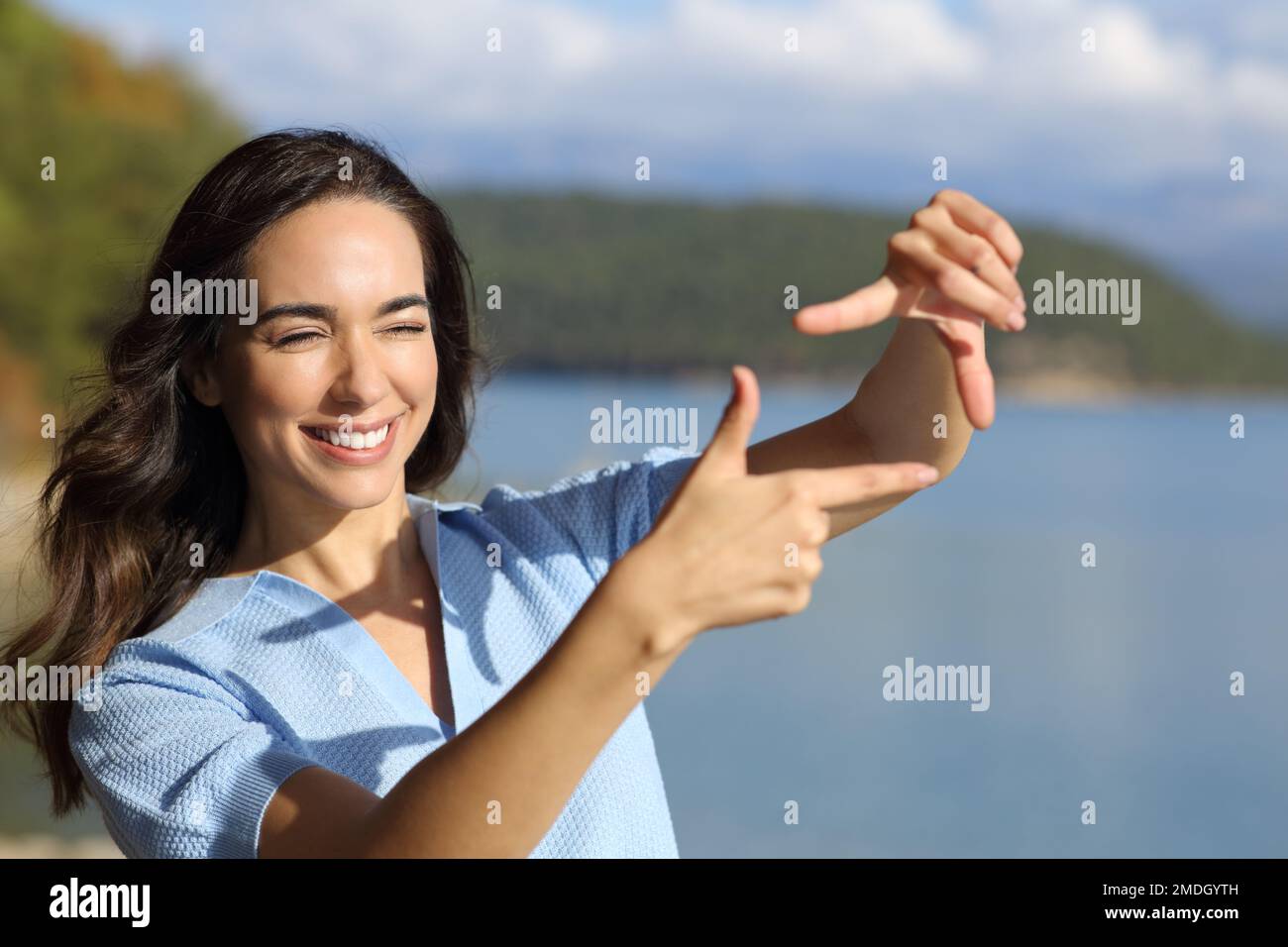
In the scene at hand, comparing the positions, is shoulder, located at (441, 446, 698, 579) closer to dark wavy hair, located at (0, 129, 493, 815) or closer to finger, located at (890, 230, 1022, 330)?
dark wavy hair, located at (0, 129, 493, 815)

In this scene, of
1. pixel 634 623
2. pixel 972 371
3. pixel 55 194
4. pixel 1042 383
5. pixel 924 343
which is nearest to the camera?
pixel 634 623

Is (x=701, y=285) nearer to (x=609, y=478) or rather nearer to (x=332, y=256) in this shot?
(x=609, y=478)

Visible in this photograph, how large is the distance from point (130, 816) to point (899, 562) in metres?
19.2

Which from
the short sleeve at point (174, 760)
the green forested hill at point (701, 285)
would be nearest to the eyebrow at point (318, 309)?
the short sleeve at point (174, 760)

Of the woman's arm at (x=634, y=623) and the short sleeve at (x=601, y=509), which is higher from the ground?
the short sleeve at (x=601, y=509)

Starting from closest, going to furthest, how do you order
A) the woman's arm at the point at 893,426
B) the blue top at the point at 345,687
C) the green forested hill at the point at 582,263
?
the blue top at the point at 345,687
the woman's arm at the point at 893,426
the green forested hill at the point at 582,263

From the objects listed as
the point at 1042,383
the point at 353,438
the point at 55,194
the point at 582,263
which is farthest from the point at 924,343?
the point at 1042,383

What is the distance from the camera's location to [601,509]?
2018 mm

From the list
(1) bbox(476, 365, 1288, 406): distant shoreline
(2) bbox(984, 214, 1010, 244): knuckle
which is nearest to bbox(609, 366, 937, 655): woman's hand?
(2) bbox(984, 214, 1010, 244): knuckle

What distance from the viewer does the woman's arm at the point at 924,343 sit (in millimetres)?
1512

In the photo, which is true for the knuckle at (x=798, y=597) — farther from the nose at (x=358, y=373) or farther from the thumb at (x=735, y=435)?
the nose at (x=358, y=373)

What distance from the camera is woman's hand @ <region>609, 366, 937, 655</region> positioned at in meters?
1.26

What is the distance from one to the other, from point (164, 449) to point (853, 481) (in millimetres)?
1193

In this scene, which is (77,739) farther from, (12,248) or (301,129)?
(12,248)
